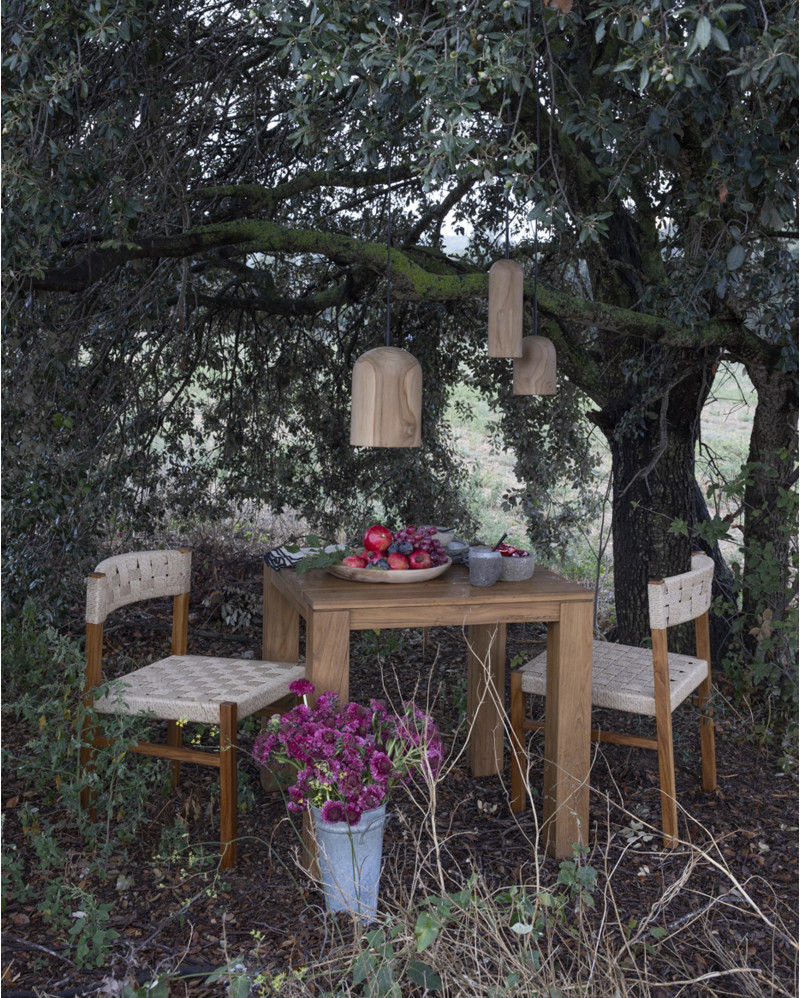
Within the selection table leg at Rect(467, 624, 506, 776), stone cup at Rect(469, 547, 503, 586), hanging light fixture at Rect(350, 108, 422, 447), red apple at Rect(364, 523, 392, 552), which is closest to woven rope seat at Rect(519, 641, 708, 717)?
table leg at Rect(467, 624, 506, 776)

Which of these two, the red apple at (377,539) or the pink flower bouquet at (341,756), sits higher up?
the red apple at (377,539)

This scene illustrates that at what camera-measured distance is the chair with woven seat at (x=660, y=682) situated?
116 inches

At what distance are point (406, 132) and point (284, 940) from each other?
3148 mm

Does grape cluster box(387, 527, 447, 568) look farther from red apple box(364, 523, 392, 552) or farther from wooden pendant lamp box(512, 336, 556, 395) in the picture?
wooden pendant lamp box(512, 336, 556, 395)

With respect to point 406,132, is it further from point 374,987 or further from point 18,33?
point 374,987

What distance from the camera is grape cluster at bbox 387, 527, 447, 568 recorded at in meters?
3.10

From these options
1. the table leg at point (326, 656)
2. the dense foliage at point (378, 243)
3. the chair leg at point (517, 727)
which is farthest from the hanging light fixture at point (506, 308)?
the chair leg at point (517, 727)

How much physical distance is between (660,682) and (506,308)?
1.19 m

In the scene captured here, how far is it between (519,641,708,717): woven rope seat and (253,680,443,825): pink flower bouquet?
0.66 metres

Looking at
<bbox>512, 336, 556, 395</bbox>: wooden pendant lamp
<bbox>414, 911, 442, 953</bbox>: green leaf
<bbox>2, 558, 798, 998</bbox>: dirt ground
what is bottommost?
<bbox>2, 558, 798, 998</bbox>: dirt ground

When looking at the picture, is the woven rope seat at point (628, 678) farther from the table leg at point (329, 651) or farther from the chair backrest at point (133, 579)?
the chair backrest at point (133, 579)

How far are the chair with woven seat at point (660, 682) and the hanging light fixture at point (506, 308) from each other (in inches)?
32.3

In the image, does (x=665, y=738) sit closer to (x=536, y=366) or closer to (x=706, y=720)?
(x=706, y=720)

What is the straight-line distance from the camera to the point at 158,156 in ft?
11.4
